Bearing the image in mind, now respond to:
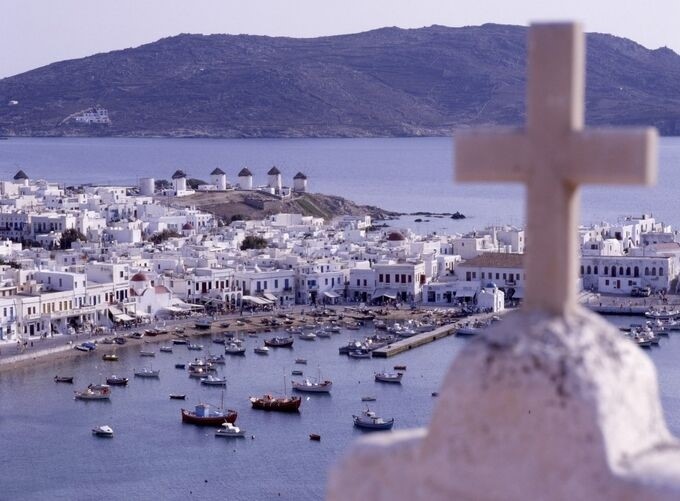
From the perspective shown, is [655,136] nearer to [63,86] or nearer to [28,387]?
[28,387]

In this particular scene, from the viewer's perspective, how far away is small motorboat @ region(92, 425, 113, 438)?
19984 millimetres

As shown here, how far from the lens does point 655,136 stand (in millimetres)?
2104

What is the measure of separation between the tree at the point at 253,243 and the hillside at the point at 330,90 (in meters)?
98.5

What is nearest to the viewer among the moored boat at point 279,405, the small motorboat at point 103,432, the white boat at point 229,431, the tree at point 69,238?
the small motorboat at point 103,432

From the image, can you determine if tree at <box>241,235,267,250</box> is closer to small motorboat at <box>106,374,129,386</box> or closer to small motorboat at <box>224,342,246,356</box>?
small motorboat at <box>224,342,246,356</box>

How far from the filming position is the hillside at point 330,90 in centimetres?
14500

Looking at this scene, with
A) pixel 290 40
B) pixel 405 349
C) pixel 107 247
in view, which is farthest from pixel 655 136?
→ pixel 290 40

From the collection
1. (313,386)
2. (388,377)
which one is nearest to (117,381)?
(313,386)

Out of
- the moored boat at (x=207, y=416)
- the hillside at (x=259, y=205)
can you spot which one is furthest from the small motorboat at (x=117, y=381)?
the hillside at (x=259, y=205)

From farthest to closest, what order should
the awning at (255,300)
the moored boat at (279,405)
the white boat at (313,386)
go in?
the awning at (255,300)
the white boat at (313,386)
the moored boat at (279,405)

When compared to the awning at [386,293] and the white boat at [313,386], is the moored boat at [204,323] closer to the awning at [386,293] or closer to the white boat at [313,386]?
the awning at [386,293]

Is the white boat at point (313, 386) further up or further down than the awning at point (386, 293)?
further down

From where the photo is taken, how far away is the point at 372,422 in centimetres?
2023

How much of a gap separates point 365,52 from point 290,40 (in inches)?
616
